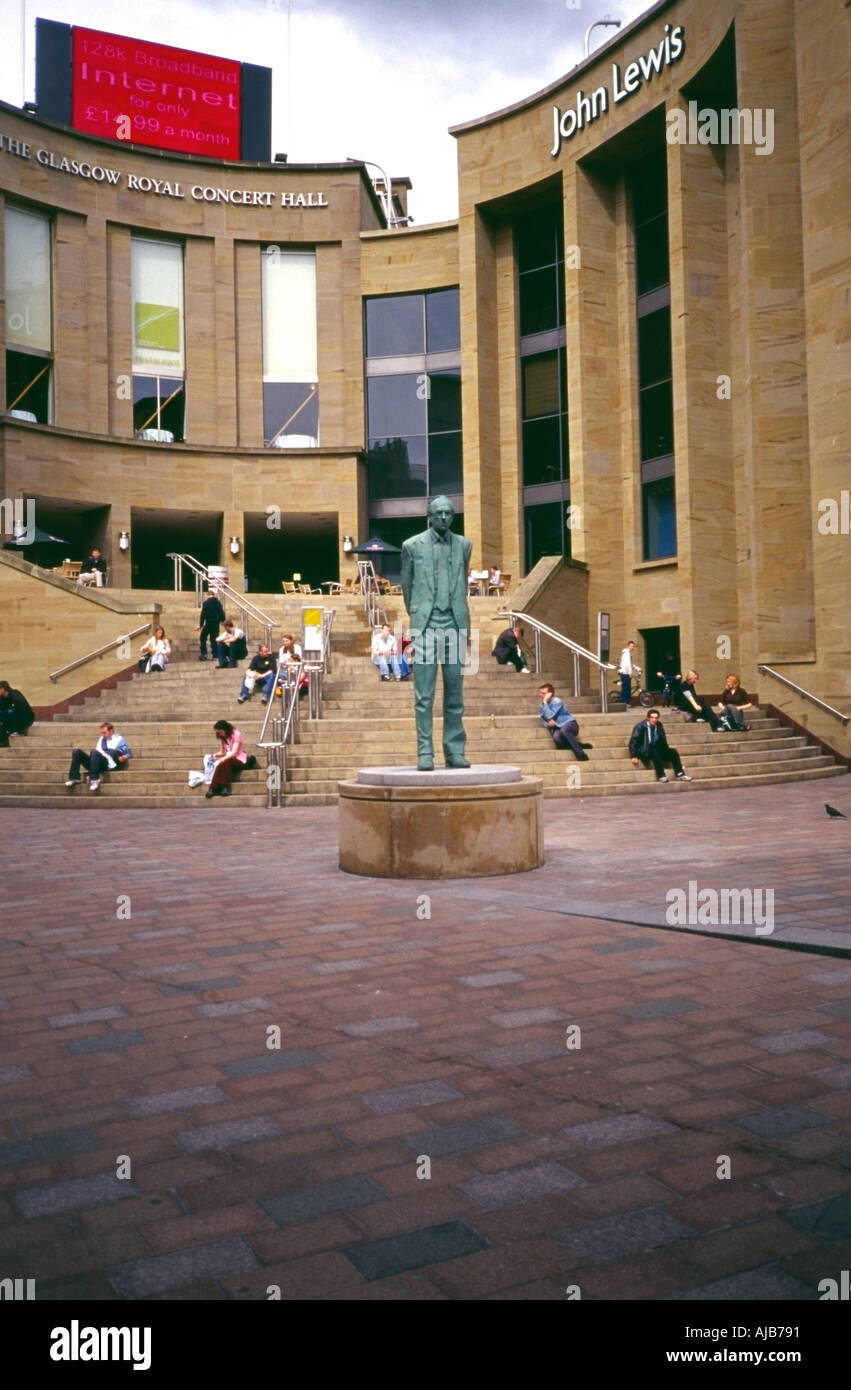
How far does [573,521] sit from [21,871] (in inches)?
961

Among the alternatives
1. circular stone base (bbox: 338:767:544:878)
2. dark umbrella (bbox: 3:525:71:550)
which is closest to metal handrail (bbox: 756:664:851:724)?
circular stone base (bbox: 338:767:544:878)

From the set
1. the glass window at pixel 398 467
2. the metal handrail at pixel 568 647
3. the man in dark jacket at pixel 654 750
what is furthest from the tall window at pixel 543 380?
the man in dark jacket at pixel 654 750

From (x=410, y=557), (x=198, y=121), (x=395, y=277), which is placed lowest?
(x=410, y=557)

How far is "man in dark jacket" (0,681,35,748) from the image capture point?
20.0 metres

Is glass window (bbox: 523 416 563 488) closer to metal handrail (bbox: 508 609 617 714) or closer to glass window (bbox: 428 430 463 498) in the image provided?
glass window (bbox: 428 430 463 498)

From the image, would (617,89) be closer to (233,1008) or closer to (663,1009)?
(663,1009)

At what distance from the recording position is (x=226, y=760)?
632 inches

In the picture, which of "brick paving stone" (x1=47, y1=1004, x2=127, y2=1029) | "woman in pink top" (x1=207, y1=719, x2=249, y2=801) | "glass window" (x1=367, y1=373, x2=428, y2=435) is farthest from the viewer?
"glass window" (x1=367, y1=373, x2=428, y2=435)

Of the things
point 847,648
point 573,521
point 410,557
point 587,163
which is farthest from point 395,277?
point 410,557

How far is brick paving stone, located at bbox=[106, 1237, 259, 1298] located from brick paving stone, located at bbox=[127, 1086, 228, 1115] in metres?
1.04

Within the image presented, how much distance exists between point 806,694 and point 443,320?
20.5 metres

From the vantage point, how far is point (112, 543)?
34.6 meters

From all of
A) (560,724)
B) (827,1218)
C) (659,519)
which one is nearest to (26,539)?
(659,519)

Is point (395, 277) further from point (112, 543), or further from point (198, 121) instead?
point (112, 543)
